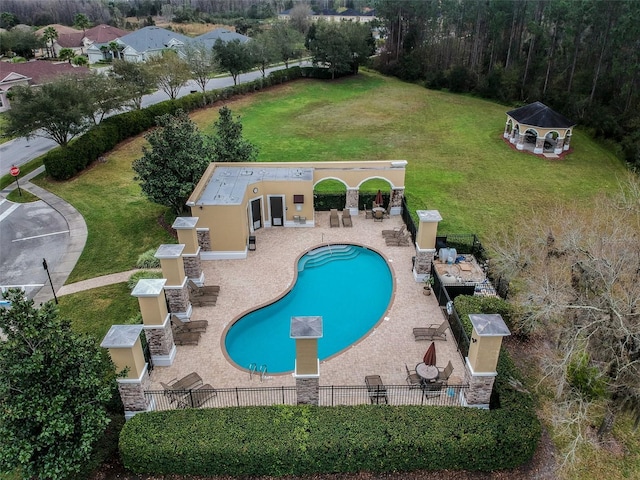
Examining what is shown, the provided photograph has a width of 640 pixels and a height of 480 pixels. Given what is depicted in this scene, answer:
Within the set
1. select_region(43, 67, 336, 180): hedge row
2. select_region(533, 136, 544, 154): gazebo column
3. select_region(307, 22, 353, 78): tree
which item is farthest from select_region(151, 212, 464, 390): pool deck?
select_region(307, 22, 353, 78): tree

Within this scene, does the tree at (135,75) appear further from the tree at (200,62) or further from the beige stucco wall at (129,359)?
the beige stucco wall at (129,359)

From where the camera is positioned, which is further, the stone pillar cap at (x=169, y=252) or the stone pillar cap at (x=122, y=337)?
the stone pillar cap at (x=169, y=252)

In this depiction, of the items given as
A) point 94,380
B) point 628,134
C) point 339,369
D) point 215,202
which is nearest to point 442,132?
point 628,134

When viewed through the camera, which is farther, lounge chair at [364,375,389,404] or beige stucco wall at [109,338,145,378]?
lounge chair at [364,375,389,404]

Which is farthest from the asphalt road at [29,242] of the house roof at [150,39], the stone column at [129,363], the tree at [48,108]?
the house roof at [150,39]

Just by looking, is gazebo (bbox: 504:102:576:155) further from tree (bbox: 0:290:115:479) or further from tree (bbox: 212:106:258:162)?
tree (bbox: 0:290:115:479)

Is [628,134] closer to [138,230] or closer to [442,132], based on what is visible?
[442,132]
